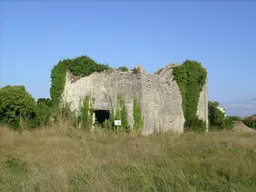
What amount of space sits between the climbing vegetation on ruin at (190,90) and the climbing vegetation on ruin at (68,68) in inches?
198

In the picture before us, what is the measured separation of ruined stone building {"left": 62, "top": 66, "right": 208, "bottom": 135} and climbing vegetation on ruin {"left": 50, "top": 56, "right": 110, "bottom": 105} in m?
0.27

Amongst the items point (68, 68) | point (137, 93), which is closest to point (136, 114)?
point (137, 93)

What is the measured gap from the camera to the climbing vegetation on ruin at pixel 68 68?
18.5 meters

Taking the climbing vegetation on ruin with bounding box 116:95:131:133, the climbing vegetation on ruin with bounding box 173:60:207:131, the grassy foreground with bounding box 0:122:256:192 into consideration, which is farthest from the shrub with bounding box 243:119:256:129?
the grassy foreground with bounding box 0:122:256:192

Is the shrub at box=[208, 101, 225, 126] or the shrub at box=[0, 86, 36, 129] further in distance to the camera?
the shrub at box=[208, 101, 225, 126]

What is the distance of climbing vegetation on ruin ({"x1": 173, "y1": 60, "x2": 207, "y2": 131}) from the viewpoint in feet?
68.5

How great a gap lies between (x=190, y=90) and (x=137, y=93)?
6.00 metres

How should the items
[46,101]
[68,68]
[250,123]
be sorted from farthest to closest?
1. [250,123]
2. [68,68]
3. [46,101]

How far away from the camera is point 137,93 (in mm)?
16516

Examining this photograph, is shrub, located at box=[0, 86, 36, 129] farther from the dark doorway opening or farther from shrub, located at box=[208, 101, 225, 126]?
shrub, located at box=[208, 101, 225, 126]

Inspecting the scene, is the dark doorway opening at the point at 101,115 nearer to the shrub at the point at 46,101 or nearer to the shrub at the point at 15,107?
the shrub at the point at 46,101

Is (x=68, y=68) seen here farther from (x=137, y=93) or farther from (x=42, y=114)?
(x=137, y=93)

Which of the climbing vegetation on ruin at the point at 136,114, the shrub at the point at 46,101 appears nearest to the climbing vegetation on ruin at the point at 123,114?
the climbing vegetation on ruin at the point at 136,114

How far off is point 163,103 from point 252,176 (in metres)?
12.3
